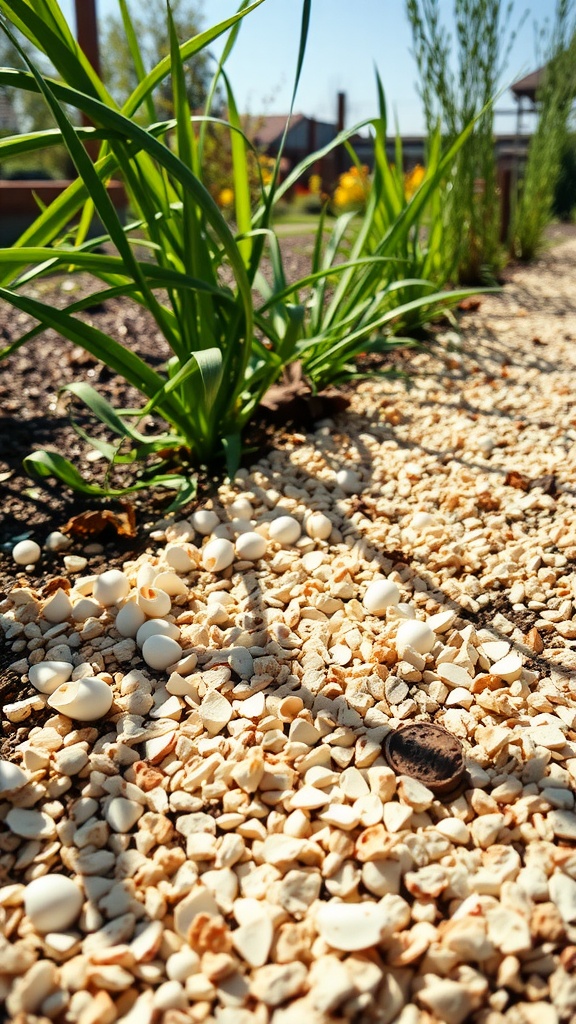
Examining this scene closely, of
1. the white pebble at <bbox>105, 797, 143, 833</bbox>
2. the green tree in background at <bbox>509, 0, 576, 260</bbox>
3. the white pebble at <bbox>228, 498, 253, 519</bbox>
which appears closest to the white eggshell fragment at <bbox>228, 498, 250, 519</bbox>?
the white pebble at <bbox>228, 498, 253, 519</bbox>

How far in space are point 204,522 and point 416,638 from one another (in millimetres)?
543

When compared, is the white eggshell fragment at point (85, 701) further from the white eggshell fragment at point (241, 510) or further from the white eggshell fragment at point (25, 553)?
the white eggshell fragment at point (241, 510)

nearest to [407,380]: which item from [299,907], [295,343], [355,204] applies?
[295,343]

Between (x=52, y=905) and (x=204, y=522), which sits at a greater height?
(x=204, y=522)

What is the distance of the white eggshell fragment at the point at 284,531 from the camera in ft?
4.76

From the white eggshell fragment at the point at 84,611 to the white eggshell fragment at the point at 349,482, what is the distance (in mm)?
644

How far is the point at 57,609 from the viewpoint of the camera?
1.27m

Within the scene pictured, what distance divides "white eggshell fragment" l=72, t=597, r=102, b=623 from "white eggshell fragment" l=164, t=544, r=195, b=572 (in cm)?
17

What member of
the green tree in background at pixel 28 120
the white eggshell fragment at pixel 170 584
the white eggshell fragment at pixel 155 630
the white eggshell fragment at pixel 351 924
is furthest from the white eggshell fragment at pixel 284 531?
the green tree in background at pixel 28 120

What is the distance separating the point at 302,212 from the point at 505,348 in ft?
23.8

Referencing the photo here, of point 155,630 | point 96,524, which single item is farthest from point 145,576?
point 96,524

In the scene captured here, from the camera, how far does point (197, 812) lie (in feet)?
2.98

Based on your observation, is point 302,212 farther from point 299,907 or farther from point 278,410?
point 299,907

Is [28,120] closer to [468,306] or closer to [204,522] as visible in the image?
[468,306]
